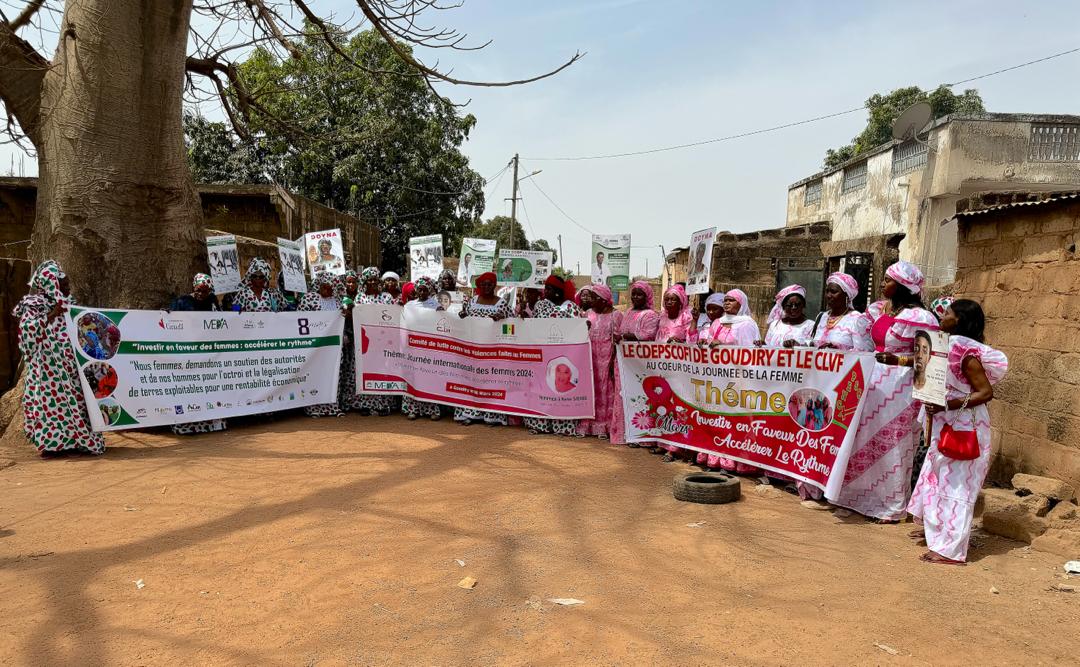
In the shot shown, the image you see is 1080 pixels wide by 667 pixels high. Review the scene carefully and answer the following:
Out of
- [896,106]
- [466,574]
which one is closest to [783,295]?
[466,574]

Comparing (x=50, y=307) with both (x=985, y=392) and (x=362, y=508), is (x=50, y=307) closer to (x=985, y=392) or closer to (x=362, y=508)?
(x=362, y=508)

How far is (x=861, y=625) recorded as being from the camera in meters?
3.09

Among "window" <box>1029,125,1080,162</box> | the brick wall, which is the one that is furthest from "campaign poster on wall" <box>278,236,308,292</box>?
"window" <box>1029,125,1080,162</box>

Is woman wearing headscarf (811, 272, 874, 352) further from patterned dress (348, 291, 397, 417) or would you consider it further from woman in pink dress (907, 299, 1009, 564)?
patterned dress (348, 291, 397, 417)

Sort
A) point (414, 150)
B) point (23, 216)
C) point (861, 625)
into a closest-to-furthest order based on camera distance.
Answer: point (861, 625), point (23, 216), point (414, 150)

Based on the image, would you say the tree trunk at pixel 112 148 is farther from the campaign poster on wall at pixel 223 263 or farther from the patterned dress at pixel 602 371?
the patterned dress at pixel 602 371

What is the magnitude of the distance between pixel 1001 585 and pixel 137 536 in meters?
A: 5.04

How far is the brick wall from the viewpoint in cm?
477

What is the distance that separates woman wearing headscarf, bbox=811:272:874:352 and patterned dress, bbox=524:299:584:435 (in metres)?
2.71

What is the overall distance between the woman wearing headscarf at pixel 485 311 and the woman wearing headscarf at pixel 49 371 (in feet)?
11.8

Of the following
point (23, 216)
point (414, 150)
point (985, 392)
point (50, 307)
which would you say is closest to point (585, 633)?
point (985, 392)

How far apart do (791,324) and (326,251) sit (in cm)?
657

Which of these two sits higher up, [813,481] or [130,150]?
[130,150]

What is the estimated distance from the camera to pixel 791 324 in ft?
18.7
